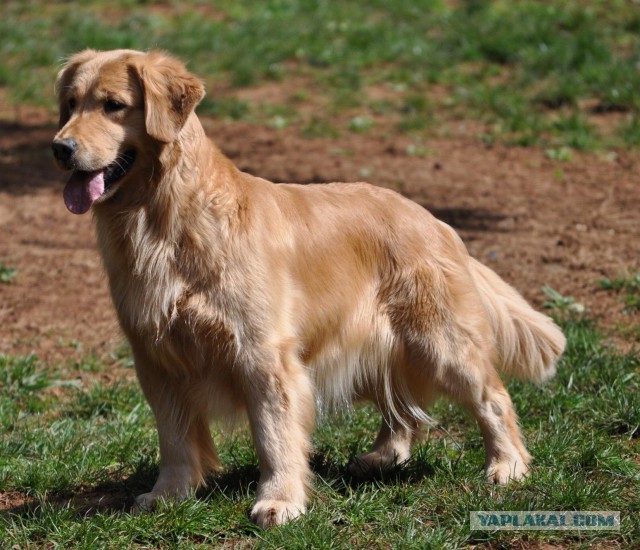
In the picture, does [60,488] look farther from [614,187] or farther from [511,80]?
[511,80]

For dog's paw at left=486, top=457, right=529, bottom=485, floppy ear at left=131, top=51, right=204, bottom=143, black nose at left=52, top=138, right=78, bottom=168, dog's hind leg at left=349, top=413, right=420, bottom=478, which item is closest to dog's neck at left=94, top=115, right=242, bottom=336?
floppy ear at left=131, top=51, right=204, bottom=143

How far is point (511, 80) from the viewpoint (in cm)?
1259

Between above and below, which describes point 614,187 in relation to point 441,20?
below

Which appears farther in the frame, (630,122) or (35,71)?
(35,71)

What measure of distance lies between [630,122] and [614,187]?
5.36 ft

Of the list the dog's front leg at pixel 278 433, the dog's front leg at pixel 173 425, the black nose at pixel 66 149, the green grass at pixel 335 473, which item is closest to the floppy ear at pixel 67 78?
the black nose at pixel 66 149

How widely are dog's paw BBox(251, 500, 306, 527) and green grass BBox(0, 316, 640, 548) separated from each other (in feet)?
0.16

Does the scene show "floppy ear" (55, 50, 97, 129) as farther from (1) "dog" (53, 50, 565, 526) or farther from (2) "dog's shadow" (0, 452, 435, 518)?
(2) "dog's shadow" (0, 452, 435, 518)

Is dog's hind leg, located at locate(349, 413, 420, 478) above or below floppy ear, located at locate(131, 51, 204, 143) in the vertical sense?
below

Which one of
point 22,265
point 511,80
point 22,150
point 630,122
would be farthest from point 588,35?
point 22,265

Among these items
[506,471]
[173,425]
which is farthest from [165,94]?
[506,471]

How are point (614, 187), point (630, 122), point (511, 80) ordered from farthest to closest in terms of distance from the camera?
point (511, 80) → point (630, 122) → point (614, 187)

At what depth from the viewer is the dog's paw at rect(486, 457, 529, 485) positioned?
198 inches

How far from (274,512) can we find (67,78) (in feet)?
7.46
